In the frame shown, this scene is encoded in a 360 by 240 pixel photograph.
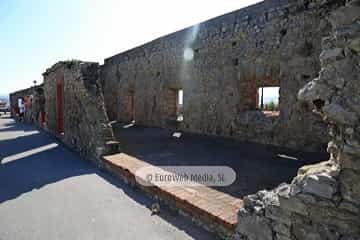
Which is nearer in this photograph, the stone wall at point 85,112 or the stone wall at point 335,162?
the stone wall at point 335,162

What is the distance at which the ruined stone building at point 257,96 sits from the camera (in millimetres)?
1681

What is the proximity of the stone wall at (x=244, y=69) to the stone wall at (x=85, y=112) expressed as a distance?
349 cm

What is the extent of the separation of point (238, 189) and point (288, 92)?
349cm

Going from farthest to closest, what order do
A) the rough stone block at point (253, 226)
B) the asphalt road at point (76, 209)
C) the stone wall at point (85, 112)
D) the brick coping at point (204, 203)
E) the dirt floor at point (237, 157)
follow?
the stone wall at point (85, 112), the dirt floor at point (237, 157), the asphalt road at point (76, 209), the brick coping at point (204, 203), the rough stone block at point (253, 226)

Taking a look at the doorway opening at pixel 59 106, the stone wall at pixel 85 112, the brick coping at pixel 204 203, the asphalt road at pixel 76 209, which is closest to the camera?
the brick coping at pixel 204 203

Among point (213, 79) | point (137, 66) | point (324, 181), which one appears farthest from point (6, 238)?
point (137, 66)

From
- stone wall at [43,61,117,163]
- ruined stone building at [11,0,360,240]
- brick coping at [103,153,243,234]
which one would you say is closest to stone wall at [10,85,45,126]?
ruined stone building at [11,0,360,240]

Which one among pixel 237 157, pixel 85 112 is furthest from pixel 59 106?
pixel 237 157

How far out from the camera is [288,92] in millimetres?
5805

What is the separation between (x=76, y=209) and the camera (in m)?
3.12

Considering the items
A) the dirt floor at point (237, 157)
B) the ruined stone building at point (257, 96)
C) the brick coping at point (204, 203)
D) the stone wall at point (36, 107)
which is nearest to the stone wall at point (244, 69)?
the ruined stone building at point (257, 96)

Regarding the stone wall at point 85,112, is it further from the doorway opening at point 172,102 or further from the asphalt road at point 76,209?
the doorway opening at point 172,102

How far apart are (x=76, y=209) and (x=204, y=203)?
1.62m

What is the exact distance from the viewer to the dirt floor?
356cm
